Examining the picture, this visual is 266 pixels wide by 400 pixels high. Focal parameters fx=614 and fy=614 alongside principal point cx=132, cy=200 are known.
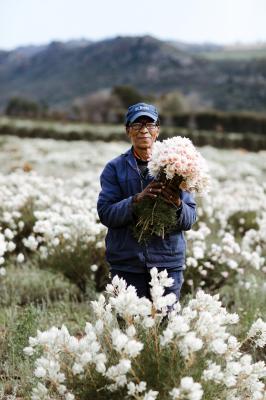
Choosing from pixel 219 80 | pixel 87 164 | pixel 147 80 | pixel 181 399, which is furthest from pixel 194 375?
pixel 147 80

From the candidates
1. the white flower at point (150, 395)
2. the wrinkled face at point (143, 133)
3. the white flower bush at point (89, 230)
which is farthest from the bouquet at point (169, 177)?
the white flower bush at point (89, 230)

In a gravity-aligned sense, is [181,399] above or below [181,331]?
below

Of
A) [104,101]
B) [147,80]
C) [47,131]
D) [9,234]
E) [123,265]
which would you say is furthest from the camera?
[147,80]

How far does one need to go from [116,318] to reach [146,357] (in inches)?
12.2

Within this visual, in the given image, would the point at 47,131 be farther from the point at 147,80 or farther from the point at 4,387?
the point at 147,80

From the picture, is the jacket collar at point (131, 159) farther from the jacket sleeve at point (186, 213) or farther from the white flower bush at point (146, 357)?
the white flower bush at point (146, 357)

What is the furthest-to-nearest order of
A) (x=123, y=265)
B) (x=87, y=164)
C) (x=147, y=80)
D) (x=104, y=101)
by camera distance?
→ 1. (x=147, y=80)
2. (x=104, y=101)
3. (x=87, y=164)
4. (x=123, y=265)

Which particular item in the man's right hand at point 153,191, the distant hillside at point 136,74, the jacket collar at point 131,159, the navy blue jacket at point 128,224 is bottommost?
the navy blue jacket at point 128,224

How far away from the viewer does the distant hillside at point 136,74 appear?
9962 cm

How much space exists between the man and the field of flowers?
0.71 feet

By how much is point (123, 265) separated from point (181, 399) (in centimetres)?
130

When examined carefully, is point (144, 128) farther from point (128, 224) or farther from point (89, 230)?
point (89, 230)

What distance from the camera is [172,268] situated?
12.4ft

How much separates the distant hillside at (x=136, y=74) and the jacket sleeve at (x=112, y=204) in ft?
278
